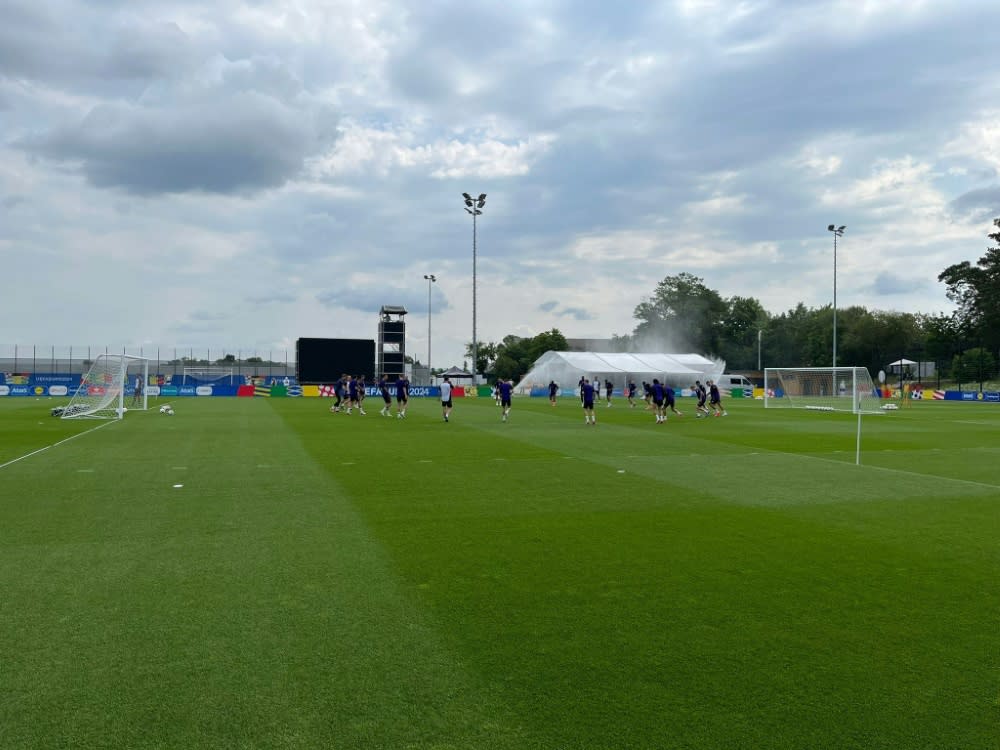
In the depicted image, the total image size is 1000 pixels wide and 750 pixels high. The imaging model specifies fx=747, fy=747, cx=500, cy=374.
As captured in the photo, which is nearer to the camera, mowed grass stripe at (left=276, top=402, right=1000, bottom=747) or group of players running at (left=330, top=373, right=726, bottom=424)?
mowed grass stripe at (left=276, top=402, right=1000, bottom=747)

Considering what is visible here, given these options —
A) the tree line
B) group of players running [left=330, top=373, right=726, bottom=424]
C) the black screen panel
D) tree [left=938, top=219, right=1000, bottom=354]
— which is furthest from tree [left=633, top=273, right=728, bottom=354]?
group of players running [left=330, top=373, right=726, bottom=424]

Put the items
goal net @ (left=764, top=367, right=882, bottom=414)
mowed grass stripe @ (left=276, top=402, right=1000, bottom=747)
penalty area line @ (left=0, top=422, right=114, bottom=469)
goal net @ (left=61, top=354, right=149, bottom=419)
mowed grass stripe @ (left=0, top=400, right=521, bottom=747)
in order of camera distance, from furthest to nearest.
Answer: goal net @ (left=764, top=367, right=882, bottom=414), goal net @ (left=61, top=354, right=149, bottom=419), penalty area line @ (left=0, top=422, right=114, bottom=469), mowed grass stripe @ (left=276, top=402, right=1000, bottom=747), mowed grass stripe @ (left=0, top=400, right=521, bottom=747)

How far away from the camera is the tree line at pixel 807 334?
74.8 metres

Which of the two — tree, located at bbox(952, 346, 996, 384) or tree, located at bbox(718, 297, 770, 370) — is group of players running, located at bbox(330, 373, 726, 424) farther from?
tree, located at bbox(718, 297, 770, 370)

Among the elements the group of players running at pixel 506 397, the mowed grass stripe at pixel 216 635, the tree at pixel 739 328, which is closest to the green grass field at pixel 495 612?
the mowed grass stripe at pixel 216 635

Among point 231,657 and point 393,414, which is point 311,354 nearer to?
point 393,414

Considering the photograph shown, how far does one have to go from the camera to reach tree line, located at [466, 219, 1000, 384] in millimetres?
74750

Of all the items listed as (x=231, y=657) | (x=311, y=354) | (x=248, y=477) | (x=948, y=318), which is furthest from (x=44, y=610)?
(x=948, y=318)

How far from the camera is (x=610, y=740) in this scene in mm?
3762

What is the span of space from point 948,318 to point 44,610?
97.5 meters

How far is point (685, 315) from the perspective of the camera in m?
113

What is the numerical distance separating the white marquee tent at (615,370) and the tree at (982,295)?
28.2 m

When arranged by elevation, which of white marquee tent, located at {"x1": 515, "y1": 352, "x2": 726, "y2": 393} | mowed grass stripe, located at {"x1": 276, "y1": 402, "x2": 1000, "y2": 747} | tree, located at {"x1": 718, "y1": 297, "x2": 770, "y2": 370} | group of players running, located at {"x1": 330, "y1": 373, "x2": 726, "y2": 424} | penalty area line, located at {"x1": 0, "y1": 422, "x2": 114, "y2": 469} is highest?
tree, located at {"x1": 718, "y1": 297, "x2": 770, "y2": 370}

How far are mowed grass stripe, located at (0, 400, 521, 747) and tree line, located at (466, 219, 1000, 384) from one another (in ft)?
250
